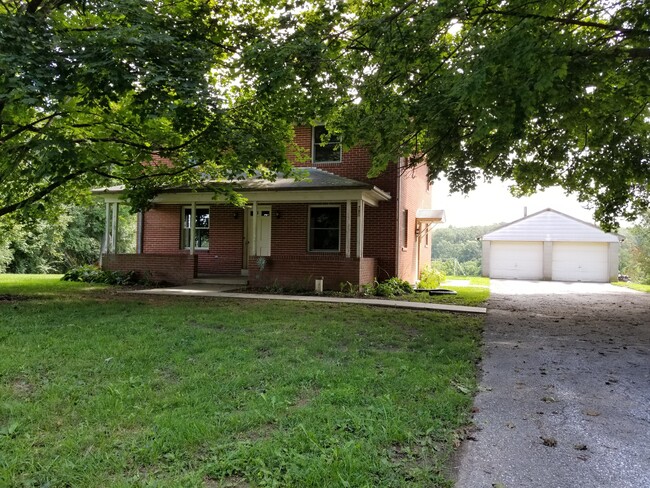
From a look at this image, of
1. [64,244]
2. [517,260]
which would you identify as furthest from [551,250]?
[64,244]

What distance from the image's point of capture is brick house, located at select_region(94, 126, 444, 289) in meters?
13.0

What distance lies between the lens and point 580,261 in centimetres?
2559

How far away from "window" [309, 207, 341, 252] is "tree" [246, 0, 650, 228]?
4826 millimetres

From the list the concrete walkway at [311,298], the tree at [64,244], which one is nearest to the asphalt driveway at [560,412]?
the concrete walkway at [311,298]

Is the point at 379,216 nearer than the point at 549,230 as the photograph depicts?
Yes

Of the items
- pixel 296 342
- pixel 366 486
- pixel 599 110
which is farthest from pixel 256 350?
pixel 599 110

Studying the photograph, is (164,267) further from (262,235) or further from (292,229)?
(292,229)

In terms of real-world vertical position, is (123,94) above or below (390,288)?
above

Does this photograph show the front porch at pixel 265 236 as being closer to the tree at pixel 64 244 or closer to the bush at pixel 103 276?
the bush at pixel 103 276

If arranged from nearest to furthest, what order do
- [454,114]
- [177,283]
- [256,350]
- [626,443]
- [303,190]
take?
[626,443] < [256,350] < [454,114] < [303,190] < [177,283]

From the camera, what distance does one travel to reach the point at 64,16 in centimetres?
913

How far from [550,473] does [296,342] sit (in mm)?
3788

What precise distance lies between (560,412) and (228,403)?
2930 mm

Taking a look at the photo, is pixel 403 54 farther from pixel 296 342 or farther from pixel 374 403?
pixel 374 403
